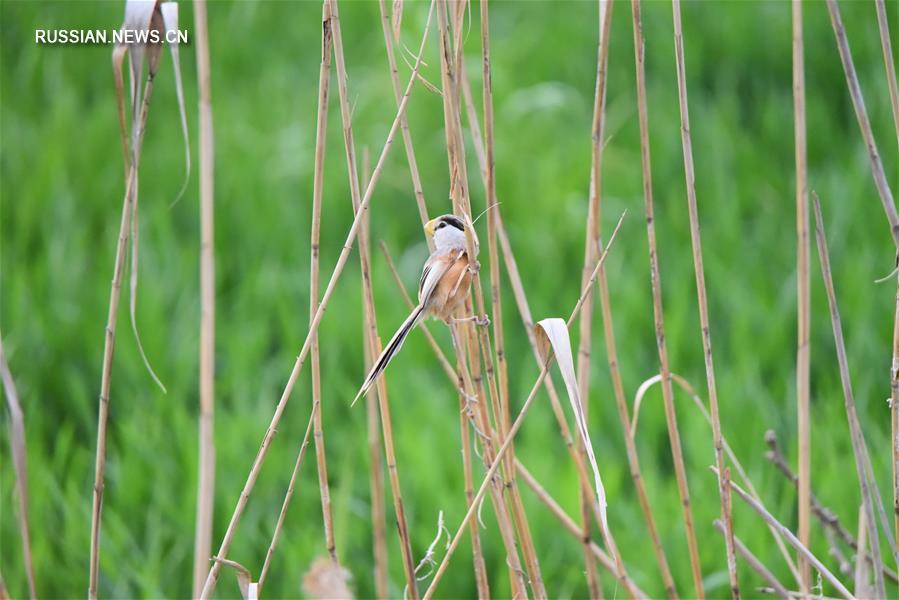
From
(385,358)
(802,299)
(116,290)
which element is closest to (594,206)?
(802,299)

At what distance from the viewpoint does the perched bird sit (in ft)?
5.04

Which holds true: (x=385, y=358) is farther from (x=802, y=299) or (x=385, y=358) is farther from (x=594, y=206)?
(x=802, y=299)

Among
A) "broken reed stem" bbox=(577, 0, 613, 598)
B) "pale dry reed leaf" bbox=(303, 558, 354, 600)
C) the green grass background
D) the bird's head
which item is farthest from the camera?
the green grass background

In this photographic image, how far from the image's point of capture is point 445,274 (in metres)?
1.57

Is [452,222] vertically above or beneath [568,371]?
above

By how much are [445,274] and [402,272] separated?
7.48 ft

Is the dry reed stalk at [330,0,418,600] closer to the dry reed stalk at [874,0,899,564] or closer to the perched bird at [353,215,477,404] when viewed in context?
the perched bird at [353,215,477,404]

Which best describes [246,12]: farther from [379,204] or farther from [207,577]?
[207,577]

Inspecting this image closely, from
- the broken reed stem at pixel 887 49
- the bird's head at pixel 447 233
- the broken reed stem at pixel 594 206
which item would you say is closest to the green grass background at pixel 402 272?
the broken reed stem at pixel 594 206

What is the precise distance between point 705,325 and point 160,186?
3.22m

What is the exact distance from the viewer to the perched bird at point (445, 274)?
1537 millimetres

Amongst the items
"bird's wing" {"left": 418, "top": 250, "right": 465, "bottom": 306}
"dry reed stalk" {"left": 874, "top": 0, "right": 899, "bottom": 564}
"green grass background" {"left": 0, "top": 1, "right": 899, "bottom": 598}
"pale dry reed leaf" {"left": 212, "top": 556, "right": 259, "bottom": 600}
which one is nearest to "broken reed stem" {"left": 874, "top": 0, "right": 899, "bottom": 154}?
"dry reed stalk" {"left": 874, "top": 0, "right": 899, "bottom": 564}

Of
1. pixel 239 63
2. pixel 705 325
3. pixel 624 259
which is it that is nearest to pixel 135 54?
pixel 705 325

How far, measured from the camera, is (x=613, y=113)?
459 cm
